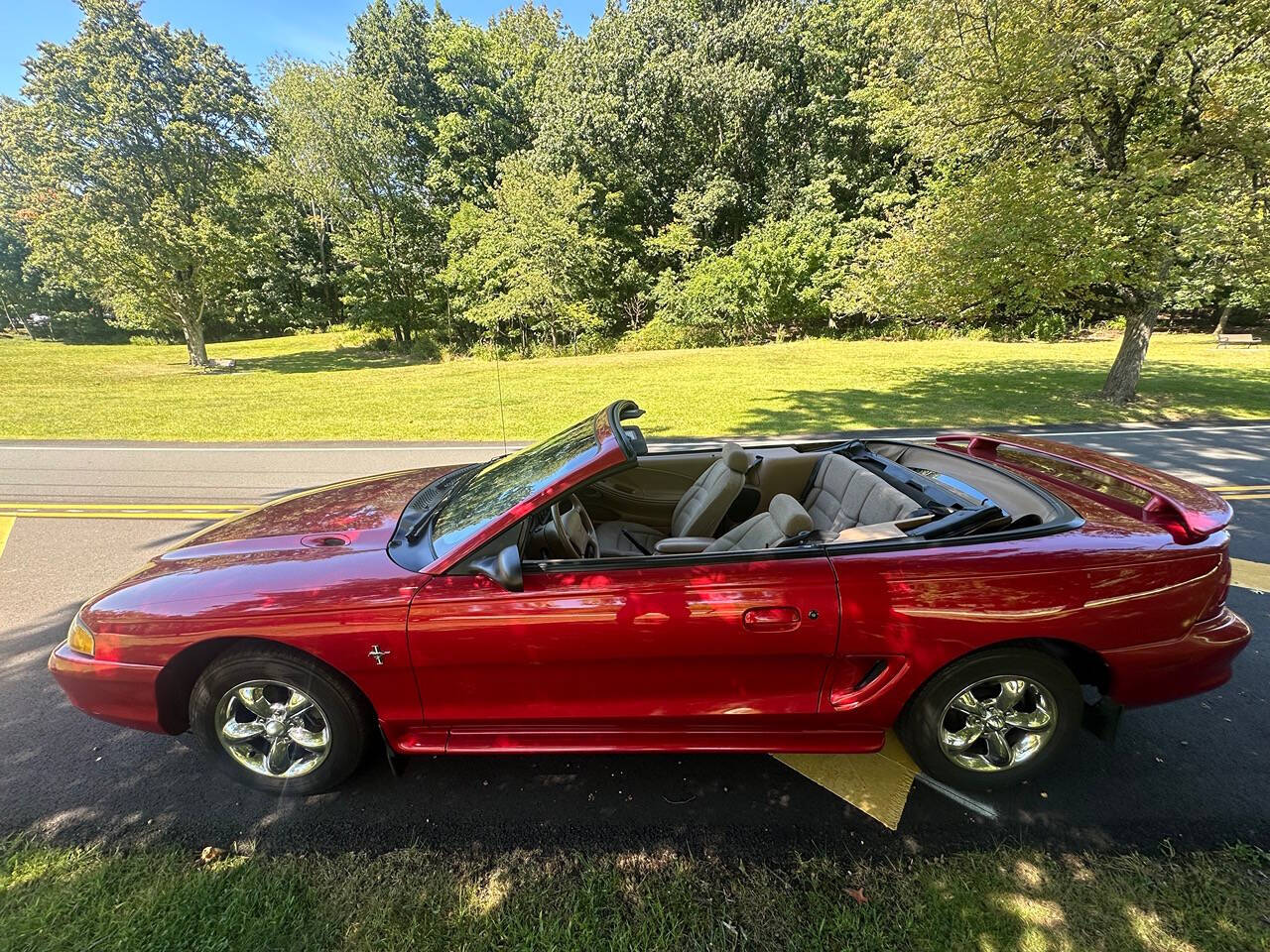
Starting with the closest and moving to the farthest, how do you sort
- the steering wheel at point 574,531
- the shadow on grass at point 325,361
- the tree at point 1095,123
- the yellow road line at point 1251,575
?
the steering wheel at point 574,531
the yellow road line at point 1251,575
the tree at point 1095,123
the shadow on grass at point 325,361

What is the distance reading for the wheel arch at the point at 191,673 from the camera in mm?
2221

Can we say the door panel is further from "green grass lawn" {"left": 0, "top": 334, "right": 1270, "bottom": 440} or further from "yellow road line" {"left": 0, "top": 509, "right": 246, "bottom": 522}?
"yellow road line" {"left": 0, "top": 509, "right": 246, "bottom": 522}

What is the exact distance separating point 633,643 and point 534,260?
943 inches

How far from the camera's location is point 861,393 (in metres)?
12.5

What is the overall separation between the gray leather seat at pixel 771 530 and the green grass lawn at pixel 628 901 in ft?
3.73

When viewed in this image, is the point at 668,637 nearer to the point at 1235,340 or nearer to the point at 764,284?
the point at 764,284

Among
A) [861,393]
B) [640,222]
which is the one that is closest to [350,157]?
[640,222]

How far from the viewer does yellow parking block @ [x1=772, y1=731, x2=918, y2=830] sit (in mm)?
2283

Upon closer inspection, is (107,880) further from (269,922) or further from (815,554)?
(815,554)

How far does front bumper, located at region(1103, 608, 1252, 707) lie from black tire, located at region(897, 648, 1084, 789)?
0.18 m

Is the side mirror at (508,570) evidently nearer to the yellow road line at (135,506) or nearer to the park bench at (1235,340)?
the yellow road line at (135,506)

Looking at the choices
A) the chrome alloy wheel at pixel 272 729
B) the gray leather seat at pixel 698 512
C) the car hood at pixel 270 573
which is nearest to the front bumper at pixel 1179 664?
the gray leather seat at pixel 698 512

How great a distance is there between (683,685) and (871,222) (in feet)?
92.4

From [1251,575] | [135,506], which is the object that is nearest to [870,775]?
[1251,575]
